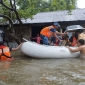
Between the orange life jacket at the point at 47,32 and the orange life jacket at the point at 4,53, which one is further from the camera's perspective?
the orange life jacket at the point at 47,32

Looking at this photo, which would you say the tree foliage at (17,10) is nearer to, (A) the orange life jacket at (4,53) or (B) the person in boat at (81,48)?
(B) the person in boat at (81,48)

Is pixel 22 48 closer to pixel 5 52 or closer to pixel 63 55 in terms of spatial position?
pixel 5 52

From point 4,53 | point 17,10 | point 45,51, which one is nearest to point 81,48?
point 45,51

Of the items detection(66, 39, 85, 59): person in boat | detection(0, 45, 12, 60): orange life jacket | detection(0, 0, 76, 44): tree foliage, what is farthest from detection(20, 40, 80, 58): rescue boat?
detection(0, 0, 76, 44): tree foliage

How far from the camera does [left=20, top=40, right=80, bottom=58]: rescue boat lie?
26.1ft

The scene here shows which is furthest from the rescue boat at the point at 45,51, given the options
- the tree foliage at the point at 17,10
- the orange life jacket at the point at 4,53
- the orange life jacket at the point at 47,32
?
the tree foliage at the point at 17,10

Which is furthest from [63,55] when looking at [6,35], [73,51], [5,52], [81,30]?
[6,35]

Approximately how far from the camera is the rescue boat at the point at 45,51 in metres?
7.95

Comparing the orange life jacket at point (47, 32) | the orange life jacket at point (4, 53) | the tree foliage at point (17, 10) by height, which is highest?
the tree foliage at point (17, 10)

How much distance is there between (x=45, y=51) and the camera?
7.94 m

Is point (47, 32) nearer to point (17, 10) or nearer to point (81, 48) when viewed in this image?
point (81, 48)

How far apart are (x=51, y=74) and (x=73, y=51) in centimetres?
303

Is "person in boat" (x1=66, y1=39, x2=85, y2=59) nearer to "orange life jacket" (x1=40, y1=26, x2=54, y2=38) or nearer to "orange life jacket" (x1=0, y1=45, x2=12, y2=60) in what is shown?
"orange life jacket" (x1=40, y1=26, x2=54, y2=38)

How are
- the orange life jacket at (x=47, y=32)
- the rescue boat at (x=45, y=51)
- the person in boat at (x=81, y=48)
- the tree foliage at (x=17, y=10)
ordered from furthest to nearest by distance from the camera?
the tree foliage at (x=17, y=10) → the orange life jacket at (x=47, y=32) → the rescue boat at (x=45, y=51) → the person in boat at (x=81, y=48)
